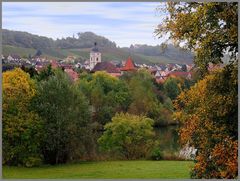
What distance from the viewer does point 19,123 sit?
5543 mm

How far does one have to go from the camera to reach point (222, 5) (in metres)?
4.59

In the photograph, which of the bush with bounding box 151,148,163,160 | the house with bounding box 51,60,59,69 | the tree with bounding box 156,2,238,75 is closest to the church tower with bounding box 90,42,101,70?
the house with bounding box 51,60,59,69

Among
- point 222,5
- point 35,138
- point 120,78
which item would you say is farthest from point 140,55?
point 35,138

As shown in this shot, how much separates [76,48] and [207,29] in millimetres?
1622

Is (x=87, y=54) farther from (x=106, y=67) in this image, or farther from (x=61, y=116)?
(x=61, y=116)

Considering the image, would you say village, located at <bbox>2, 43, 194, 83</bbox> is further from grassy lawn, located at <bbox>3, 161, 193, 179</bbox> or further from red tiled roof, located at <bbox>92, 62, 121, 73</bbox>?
grassy lawn, located at <bbox>3, 161, 193, 179</bbox>

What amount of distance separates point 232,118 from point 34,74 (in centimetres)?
230

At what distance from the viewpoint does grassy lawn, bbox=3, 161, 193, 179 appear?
521 centimetres

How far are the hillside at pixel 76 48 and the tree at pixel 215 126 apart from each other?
1.69 feet

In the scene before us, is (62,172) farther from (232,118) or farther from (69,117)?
(232,118)

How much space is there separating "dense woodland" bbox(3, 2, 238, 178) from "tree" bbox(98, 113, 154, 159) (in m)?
0.01

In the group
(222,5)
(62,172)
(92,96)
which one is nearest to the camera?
(222,5)

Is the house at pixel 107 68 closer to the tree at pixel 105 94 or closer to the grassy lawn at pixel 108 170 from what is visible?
the tree at pixel 105 94

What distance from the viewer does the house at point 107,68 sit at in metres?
5.45
